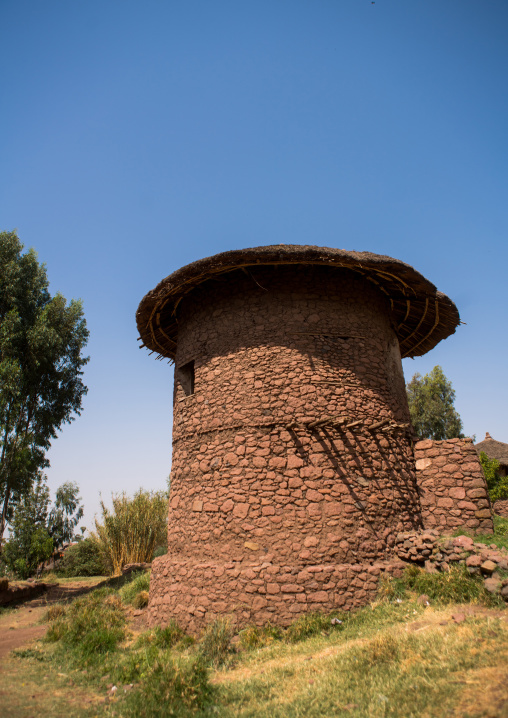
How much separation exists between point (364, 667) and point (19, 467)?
1383 cm

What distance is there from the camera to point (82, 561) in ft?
69.6

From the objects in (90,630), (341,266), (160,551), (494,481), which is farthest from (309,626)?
(494,481)

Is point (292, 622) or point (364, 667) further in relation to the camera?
point (292, 622)

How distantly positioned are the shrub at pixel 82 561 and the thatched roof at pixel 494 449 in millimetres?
20126

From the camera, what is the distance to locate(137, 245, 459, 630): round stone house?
7.07 meters

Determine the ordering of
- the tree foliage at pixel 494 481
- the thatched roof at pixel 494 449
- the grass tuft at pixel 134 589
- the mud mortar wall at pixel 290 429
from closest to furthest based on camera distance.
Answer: the mud mortar wall at pixel 290 429, the grass tuft at pixel 134 589, the tree foliage at pixel 494 481, the thatched roof at pixel 494 449

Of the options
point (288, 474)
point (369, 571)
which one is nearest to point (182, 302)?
point (288, 474)

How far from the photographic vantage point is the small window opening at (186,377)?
971 cm

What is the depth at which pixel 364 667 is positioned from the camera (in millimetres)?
4703

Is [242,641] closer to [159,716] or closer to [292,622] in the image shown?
[292,622]

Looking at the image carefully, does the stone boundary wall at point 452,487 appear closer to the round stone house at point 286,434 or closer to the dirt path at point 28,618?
the round stone house at point 286,434

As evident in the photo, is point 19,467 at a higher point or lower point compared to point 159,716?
higher

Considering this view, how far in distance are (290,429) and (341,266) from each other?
329 cm

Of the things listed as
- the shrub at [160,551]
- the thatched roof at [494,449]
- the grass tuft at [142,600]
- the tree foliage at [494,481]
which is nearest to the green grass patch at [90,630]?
the grass tuft at [142,600]
